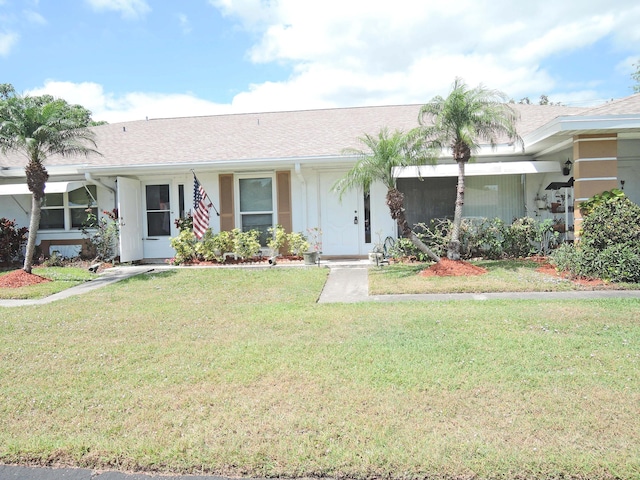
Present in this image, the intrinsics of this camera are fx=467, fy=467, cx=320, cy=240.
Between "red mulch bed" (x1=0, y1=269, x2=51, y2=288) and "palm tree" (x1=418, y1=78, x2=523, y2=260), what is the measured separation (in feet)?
30.6

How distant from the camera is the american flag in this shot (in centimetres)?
1284

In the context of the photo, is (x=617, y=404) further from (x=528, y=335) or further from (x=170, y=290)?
(x=170, y=290)

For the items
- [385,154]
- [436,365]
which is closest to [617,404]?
[436,365]

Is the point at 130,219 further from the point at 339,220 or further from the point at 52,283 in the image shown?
the point at 339,220

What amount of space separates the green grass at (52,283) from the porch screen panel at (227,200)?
3.81 meters

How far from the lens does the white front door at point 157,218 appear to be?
14.2m

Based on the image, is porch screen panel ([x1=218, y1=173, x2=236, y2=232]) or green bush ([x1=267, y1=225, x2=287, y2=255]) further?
porch screen panel ([x1=218, y1=173, x2=236, y2=232])

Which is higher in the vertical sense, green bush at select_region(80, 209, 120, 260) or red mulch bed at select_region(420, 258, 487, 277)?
green bush at select_region(80, 209, 120, 260)

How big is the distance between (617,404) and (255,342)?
375 centimetres

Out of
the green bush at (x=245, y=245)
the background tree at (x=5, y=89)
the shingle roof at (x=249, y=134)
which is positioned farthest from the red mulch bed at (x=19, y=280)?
the background tree at (x=5, y=89)

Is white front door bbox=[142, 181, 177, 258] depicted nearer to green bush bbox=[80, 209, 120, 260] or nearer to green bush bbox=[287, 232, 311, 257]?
green bush bbox=[80, 209, 120, 260]

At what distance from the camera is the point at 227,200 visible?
13648 mm

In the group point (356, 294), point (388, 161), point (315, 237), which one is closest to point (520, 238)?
point (388, 161)

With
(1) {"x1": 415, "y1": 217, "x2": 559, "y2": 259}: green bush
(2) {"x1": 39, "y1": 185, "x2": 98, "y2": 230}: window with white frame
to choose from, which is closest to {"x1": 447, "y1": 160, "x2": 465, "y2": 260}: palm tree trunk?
(1) {"x1": 415, "y1": 217, "x2": 559, "y2": 259}: green bush
